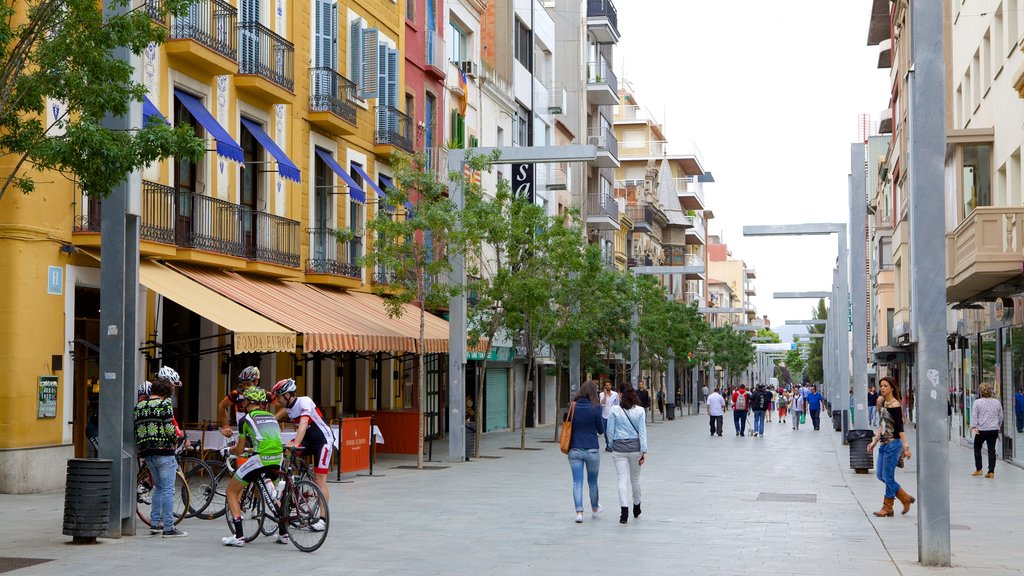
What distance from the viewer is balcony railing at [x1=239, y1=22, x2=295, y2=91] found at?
24.7m

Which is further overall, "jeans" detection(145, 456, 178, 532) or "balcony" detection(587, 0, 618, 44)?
"balcony" detection(587, 0, 618, 44)

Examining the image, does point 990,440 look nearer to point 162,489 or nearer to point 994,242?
point 994,242

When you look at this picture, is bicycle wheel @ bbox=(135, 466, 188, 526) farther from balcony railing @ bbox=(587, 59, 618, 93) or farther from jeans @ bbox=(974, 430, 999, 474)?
balcony railing @ bbox=(587, 59, 618, 93)

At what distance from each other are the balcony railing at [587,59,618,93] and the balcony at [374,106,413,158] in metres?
31.1

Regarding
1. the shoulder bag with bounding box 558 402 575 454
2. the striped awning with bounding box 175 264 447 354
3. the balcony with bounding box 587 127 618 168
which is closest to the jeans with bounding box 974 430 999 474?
the shoulder bag with bounding box 558 402 575 454

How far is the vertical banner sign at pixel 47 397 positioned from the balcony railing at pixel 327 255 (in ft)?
28.7

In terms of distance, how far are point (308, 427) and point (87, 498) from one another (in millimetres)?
3250

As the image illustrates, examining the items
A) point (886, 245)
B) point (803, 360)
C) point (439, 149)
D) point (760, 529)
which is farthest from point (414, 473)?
point (803, 360)

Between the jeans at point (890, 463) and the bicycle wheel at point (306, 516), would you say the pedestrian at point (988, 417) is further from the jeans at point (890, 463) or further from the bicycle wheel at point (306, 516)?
the bicycle wheel at point (306, 516)

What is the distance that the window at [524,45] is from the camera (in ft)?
164

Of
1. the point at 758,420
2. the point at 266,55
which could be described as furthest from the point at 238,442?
the point at 758,420

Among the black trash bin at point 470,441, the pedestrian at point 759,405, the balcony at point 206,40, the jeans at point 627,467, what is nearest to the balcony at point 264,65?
the balcony at point 206,40

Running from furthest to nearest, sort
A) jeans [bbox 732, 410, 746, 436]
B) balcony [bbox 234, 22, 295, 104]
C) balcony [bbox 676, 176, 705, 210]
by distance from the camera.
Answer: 1. balcony [bbox 676, 176, 705, 210]
2. jeans [bbox 732, 410, 746, 436]
3. balcony [bbox 234, 22, 295, 104]

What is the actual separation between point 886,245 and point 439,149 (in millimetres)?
40225
